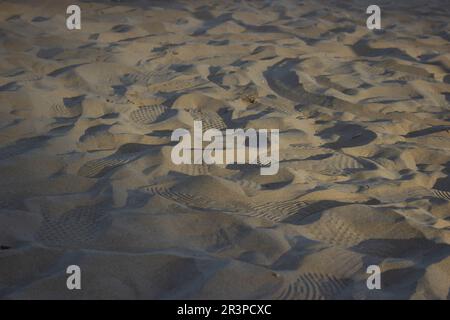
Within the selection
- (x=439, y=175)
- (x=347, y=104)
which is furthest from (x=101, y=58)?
(x=439, y=175)

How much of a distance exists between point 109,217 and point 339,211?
93 centimetres

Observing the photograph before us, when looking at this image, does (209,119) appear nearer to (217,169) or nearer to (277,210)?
(217,169)

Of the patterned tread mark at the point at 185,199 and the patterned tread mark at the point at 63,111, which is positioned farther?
the patterned tread mark at the point at 63,111

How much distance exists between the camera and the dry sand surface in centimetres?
182

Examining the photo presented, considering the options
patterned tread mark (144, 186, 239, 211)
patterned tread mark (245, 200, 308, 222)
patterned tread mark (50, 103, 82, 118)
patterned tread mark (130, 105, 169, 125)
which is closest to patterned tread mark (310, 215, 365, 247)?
patterned tread mark (245, 200, 308, 222)

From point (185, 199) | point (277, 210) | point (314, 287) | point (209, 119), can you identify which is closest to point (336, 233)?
point (277, 210)

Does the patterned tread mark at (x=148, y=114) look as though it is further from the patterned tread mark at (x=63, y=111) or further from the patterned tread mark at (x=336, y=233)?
the patterned tread mark at (x=336, y=233)

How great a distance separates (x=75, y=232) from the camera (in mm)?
1996

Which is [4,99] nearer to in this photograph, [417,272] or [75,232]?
[75,232]

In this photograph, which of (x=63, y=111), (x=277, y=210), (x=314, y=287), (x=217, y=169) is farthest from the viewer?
(x=63, y=111)

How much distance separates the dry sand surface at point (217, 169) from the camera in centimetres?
182

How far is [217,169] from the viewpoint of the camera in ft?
8.38

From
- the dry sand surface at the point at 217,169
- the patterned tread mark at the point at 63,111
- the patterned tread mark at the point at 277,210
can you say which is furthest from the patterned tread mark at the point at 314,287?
the patterned tread mark at the point at 63,111
